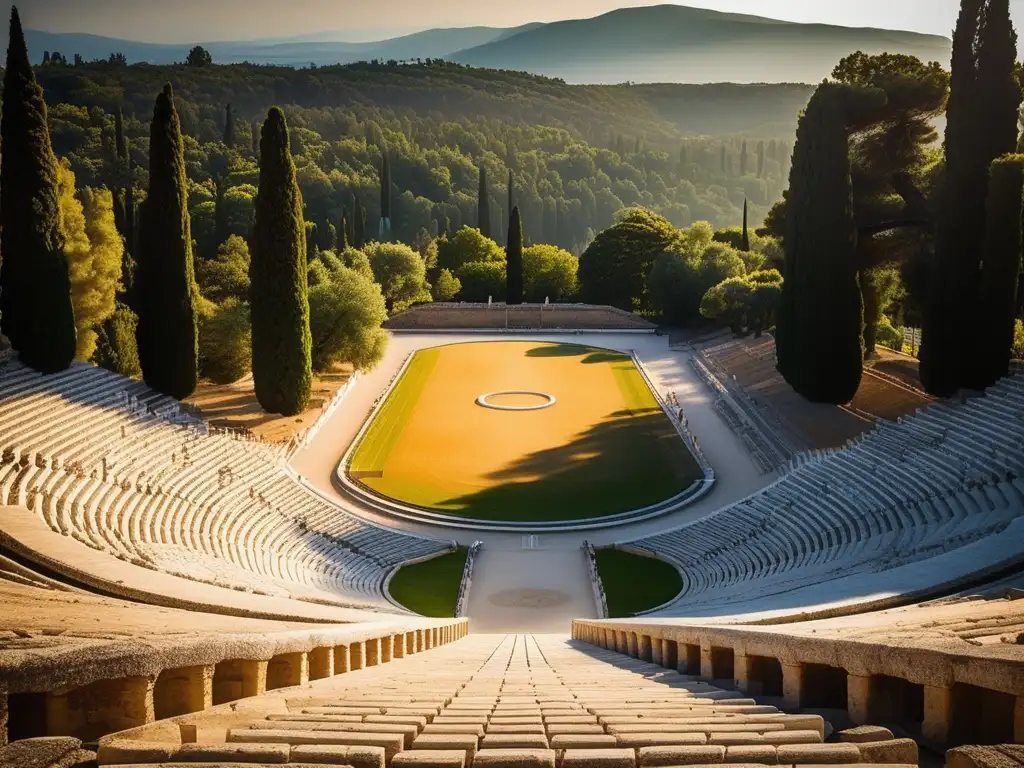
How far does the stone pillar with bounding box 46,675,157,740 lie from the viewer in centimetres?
574

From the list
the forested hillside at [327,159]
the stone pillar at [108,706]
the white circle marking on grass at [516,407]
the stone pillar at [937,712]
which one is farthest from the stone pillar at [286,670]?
the forested hillside at [327,159]

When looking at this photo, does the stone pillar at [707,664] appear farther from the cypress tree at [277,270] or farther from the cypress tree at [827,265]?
the cypress tree at [827,265]

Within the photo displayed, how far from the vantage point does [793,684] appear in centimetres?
759

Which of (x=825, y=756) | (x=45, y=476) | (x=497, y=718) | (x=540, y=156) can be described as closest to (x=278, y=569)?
(x=45, y=476)

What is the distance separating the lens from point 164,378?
36.9 m

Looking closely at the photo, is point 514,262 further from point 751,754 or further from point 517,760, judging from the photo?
point 517,760

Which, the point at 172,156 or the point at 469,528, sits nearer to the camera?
the point at 469,528

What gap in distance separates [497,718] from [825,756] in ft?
7.00

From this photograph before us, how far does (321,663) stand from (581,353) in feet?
189

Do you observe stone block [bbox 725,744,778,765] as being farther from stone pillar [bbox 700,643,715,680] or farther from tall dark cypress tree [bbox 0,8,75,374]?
tall dark cypress tree [bbox 0,8,75,374]

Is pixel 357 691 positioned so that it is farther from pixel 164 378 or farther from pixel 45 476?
pixel 164 378

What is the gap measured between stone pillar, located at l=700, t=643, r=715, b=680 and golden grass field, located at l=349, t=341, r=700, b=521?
953 inches

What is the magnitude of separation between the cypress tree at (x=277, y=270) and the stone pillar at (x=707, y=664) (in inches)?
1263

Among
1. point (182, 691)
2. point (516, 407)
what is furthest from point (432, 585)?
point (182, 691)
